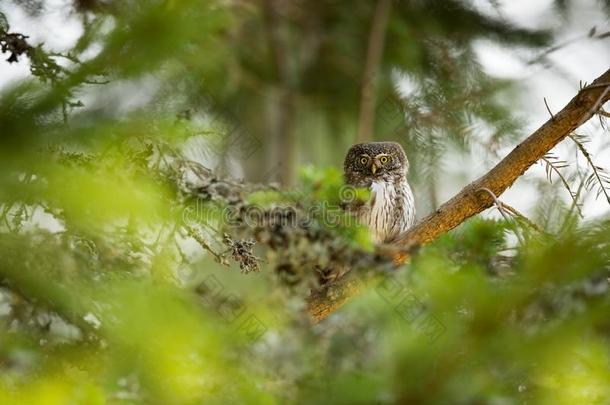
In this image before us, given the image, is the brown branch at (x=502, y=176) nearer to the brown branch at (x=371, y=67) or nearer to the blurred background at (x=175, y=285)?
the blurred background at (x=175, y=285)

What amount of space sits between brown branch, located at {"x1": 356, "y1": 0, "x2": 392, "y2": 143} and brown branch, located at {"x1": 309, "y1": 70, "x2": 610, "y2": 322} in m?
1.53

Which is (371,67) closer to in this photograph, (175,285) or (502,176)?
(502,176)

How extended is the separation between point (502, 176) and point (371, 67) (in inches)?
64.3

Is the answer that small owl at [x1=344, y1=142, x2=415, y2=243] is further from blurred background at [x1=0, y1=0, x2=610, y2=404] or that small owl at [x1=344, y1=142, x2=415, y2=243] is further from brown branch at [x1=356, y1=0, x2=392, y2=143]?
blurred background at [x1=0, y1=0, x2=610, y2=404]

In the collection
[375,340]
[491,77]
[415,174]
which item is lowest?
[375,340]

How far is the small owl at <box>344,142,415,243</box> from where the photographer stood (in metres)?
3.62

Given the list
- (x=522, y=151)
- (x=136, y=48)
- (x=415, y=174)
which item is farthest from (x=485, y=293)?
(x=415, y=174)

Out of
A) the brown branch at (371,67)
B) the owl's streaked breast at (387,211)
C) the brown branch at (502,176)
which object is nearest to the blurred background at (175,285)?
the brown branch at (502,176)

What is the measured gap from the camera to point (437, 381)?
146 centimetres

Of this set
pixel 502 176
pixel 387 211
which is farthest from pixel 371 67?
pixel 502 176

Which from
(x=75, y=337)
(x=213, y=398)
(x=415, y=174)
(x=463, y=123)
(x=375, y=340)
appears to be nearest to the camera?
(x=213, y=398)

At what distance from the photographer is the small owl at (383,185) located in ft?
11.9

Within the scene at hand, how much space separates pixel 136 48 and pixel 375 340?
1.26m

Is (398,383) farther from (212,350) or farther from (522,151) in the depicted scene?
(522,151)
